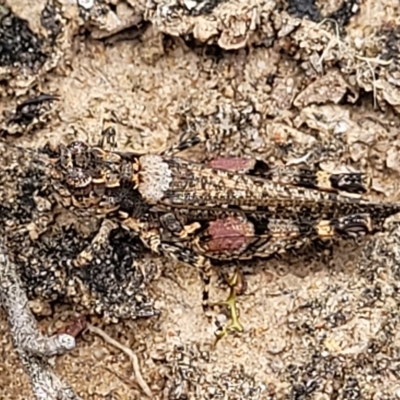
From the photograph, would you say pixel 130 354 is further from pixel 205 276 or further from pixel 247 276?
pixel 247 276

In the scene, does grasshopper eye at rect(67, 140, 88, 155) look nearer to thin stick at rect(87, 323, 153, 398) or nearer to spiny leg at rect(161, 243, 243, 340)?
spiny leg at rect(161, 243, 243, 340)

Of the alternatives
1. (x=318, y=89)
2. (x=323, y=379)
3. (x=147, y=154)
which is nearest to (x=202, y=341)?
(x=323, y=379)

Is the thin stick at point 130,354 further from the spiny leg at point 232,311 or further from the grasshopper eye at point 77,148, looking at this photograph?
the grasshopper eye at point 77,148

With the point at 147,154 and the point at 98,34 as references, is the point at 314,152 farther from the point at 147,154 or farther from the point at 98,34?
the point at 98,34

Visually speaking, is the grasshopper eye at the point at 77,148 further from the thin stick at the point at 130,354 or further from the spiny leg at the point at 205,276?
the thin stick at the point at 130,354

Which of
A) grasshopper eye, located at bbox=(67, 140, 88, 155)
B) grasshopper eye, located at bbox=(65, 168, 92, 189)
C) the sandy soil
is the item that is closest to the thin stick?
the sandy soil

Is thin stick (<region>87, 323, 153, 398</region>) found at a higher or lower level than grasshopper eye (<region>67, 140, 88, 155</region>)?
lower

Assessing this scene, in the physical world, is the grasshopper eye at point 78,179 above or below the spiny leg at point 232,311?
above

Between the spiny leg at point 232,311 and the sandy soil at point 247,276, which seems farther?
the spiny leg at point 232,311

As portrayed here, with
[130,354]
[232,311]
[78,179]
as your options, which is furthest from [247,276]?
[78,179]

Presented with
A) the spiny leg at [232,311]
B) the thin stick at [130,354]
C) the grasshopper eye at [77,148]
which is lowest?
the thin stick at [130,354]

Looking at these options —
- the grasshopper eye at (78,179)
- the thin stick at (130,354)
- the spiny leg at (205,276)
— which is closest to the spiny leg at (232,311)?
the spiny leg at (205,276)
